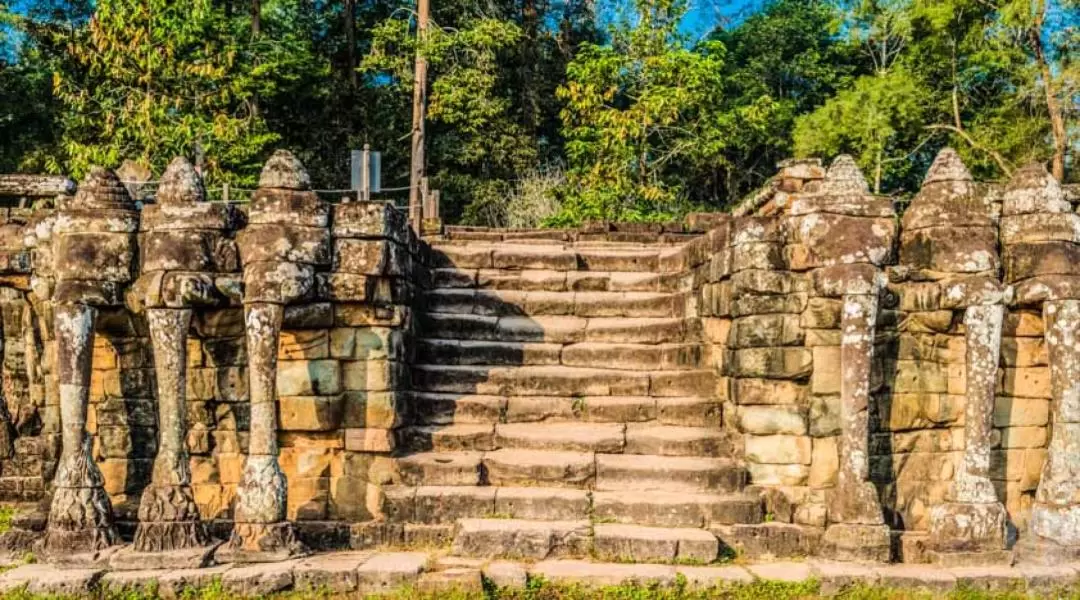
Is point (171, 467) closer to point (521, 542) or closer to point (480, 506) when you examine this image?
point (480, 506)

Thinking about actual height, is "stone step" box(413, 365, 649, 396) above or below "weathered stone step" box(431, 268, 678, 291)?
below

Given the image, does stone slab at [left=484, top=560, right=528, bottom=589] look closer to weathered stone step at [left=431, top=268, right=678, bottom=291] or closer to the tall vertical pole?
weathered stone step at [left=431, top=268, right=678, bottom=291]

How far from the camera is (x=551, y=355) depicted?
750 centimetres

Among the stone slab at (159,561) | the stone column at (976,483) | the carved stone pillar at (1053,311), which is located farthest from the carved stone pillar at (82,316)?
the carved stone pillar at (1053,311)

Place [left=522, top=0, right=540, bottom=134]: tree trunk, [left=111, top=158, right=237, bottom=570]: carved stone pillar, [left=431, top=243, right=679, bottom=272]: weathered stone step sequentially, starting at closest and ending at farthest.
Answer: [left=111, top=158, right=237, bottom=570]: carved stone pillar → [left=431, top=243, right=679, bottom=272]: weathered stone step → [left=522, top=0, right=540, bottom=134]: tree trunk

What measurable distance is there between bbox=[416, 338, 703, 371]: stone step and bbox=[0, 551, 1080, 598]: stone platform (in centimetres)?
236

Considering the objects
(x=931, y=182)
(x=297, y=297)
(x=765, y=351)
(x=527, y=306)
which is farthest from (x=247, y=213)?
(x=931, y=182)

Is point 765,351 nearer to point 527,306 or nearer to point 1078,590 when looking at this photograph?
point 1078,590

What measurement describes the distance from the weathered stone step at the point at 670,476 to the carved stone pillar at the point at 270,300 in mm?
2145

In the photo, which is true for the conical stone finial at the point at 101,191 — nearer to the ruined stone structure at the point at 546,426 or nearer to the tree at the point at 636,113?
the ruined stone structure at the point at 546,426

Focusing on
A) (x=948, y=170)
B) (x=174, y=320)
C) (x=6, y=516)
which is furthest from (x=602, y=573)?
(x=6, y=516)

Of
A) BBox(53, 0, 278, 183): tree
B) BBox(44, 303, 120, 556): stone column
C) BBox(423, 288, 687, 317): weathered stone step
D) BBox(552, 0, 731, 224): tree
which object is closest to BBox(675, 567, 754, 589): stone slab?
BBox(423, 288, 687, 317): weathered stone step

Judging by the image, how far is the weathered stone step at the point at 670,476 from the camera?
6.02m

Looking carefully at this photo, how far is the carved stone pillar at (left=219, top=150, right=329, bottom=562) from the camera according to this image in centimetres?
532
